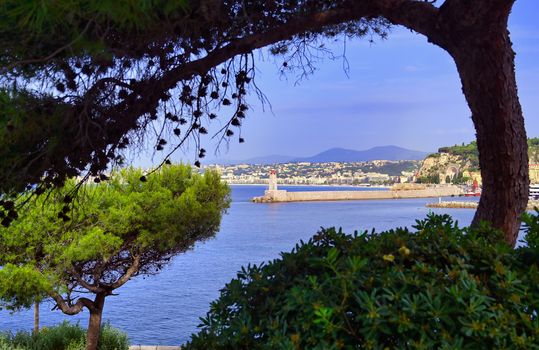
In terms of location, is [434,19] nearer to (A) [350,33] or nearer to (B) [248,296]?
(A) [350,33]

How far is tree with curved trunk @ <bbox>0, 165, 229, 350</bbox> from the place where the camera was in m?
8.58

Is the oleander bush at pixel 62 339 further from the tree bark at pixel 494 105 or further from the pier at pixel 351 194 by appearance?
the pier at pixel 351 194

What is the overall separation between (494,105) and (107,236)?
6.86 m

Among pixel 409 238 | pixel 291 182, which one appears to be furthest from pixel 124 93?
pixel 291 182

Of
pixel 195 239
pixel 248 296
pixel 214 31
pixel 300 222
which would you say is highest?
pixel 214 31

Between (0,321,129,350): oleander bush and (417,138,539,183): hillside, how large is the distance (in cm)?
5478

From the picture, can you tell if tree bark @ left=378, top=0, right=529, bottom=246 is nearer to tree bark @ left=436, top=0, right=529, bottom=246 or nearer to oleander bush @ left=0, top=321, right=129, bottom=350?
tree bark @ left=436, top=0, right=529, bottom=246

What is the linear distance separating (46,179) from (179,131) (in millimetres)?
712

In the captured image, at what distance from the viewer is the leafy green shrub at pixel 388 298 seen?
1421mm

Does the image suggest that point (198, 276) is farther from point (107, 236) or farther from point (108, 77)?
point (108, 77)

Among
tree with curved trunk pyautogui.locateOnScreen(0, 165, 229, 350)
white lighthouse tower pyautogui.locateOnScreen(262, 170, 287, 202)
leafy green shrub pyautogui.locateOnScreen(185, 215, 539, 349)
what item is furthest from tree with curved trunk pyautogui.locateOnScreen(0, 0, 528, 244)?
white lighthouse tower pyautogui.locateOnScreen(262, 170, 287, 202)

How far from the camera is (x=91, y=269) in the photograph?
31.5ft

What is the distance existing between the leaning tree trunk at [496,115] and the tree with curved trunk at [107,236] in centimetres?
641

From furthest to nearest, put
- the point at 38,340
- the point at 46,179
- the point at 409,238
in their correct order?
1. the point at 38,340
2. the point at 46,179
3. the point at 409,238
